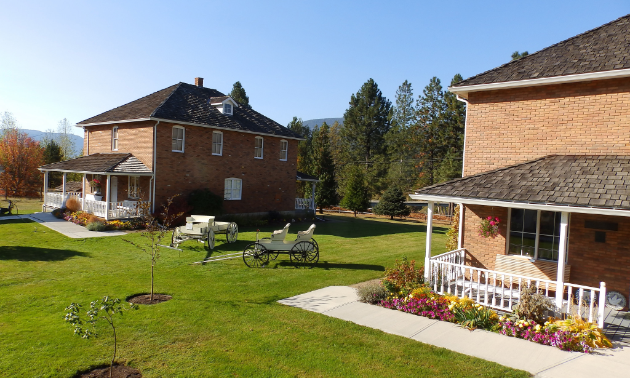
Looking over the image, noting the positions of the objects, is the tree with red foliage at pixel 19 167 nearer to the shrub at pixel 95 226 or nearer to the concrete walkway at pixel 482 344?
the shrub at pixel 95 226

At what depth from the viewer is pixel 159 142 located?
22469 millimetres

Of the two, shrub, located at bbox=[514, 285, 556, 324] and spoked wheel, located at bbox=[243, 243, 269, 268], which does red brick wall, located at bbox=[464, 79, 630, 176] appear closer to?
shrub, located at bbox=[514, 285, 556, 324]

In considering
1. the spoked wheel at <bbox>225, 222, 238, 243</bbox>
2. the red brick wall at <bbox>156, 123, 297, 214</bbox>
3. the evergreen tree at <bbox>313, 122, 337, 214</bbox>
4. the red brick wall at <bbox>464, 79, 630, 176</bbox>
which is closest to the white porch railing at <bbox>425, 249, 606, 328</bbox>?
the red brick wall at <bbox>464, 79, 630, 176</bbox>

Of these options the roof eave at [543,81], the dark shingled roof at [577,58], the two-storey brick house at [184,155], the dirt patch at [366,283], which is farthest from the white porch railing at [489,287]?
the two-storey brick house at [184,155]

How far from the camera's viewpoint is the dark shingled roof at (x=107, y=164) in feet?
70.6

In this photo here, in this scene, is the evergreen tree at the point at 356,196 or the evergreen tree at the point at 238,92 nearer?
the evergreen tree at the point at 356,196

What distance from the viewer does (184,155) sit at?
23734 millimetres

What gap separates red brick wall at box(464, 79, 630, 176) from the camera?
9969mm

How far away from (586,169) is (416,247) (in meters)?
9.67

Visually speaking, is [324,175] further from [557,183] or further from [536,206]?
[536,206]

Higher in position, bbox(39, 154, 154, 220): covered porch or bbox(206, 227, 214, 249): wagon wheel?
bbox(39, 154, 154, 220): covered porch

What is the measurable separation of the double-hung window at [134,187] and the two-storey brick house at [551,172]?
18552mm

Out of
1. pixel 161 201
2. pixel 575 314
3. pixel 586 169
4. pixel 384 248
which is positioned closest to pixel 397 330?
pixel 575 314

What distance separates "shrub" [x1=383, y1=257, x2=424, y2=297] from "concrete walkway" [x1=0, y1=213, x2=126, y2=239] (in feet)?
44.5
